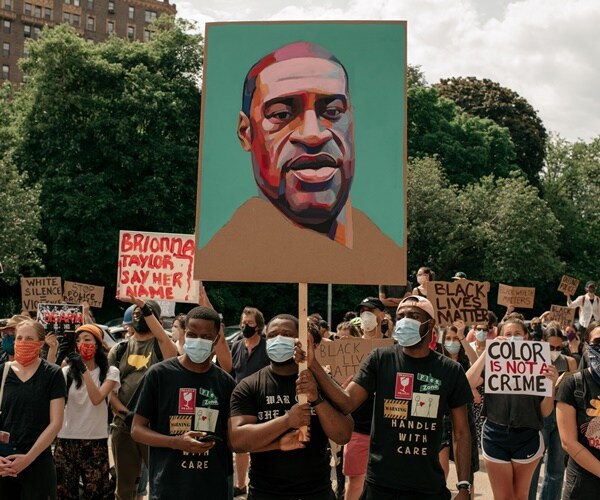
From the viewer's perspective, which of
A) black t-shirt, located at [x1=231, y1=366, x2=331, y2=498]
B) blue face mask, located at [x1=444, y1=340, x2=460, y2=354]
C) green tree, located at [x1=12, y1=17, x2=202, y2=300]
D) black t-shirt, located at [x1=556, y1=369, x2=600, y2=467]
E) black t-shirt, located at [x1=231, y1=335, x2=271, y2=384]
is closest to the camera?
black t-shirt, located at [x1=231, y1=366, x2=331, y2=498]

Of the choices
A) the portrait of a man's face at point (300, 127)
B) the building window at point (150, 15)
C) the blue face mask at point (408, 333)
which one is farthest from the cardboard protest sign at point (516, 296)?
the building window at point (150, 15)

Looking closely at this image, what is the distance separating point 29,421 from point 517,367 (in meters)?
3.92

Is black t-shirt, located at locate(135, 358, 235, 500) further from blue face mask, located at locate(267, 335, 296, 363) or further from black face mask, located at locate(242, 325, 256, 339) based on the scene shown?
black face mask, located at locate(242, 325, 256, 339)

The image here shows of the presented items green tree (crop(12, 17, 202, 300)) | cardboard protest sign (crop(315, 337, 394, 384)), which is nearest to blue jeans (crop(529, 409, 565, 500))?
cardboard protest sign (crop(315, 337, 394, 384))

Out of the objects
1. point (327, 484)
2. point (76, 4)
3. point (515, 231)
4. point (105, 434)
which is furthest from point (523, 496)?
point (76, 4)

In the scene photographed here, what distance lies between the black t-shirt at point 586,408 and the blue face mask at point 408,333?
107 centimetres

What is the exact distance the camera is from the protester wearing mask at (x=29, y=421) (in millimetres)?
6285

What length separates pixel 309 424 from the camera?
4996 mm

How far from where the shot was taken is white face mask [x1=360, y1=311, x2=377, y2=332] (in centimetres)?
955

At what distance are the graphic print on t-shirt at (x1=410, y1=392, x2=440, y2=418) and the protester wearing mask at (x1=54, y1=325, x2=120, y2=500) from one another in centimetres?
356

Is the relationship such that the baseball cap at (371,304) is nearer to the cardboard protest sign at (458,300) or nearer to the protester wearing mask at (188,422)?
the cardboard protest sign at (458,300)

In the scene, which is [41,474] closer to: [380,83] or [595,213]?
[380,83]

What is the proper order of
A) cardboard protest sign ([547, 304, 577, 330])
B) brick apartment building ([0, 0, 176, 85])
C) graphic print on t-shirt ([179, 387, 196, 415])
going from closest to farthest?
graphic print on t-shirt ([179, 387, 196, 415]) → cardboard protest sign ([547, 304, 577, 330]) → brick apartment building ([0, 0, 176, 85])

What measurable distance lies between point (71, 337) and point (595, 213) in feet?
153
